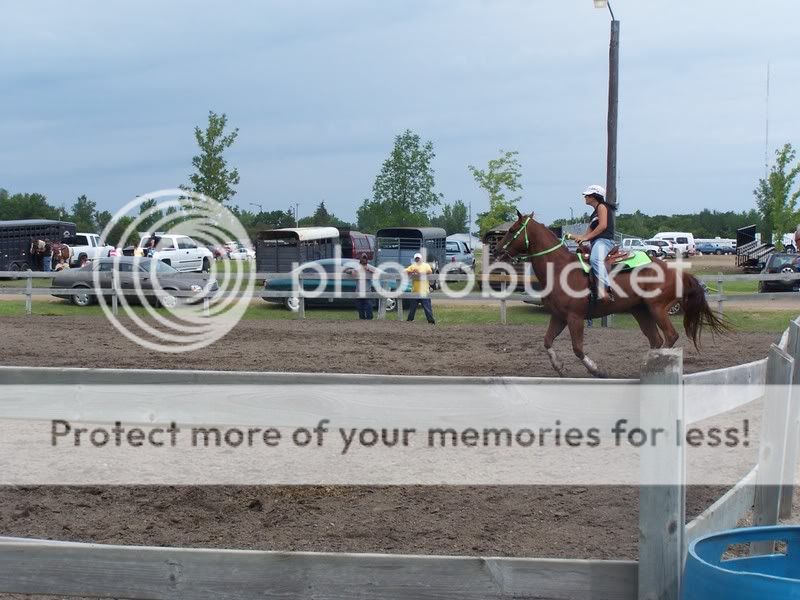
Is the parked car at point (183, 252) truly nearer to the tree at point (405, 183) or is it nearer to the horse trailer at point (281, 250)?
the horse trailer at point (281, 250)

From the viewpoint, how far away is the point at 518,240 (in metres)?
13.4

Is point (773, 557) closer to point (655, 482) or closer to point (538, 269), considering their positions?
point (655, 482)

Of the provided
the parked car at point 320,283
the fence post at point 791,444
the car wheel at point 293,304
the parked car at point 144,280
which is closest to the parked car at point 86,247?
the parked car at point 144,280

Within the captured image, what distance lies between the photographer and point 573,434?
390cm

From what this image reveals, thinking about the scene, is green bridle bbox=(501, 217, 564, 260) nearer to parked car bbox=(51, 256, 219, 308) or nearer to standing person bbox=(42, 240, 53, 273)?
parked car bbox=(51, 256, 219, 308)

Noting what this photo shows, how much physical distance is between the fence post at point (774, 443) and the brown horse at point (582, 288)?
7.04 m

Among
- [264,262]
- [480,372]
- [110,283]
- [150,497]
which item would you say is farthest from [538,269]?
[264,262]

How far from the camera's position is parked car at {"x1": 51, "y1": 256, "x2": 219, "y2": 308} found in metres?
25.6

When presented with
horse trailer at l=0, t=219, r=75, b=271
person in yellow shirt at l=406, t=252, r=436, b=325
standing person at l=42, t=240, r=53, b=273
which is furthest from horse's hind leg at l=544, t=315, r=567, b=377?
horse trailer at l=0, t=219, r=75, b=271

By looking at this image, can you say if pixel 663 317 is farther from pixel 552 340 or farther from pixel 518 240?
pixel 518 240

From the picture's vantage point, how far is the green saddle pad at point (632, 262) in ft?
43.3

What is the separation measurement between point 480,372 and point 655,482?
10316 mm

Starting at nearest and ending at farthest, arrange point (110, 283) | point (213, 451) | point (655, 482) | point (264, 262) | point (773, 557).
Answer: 1. point (655, 482)
2. point (773, 557)
3. point (213, 451)
4. point (110, 283)
5. point (264, 262)

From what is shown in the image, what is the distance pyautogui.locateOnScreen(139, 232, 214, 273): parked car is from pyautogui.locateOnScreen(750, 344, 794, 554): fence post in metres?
32.8
